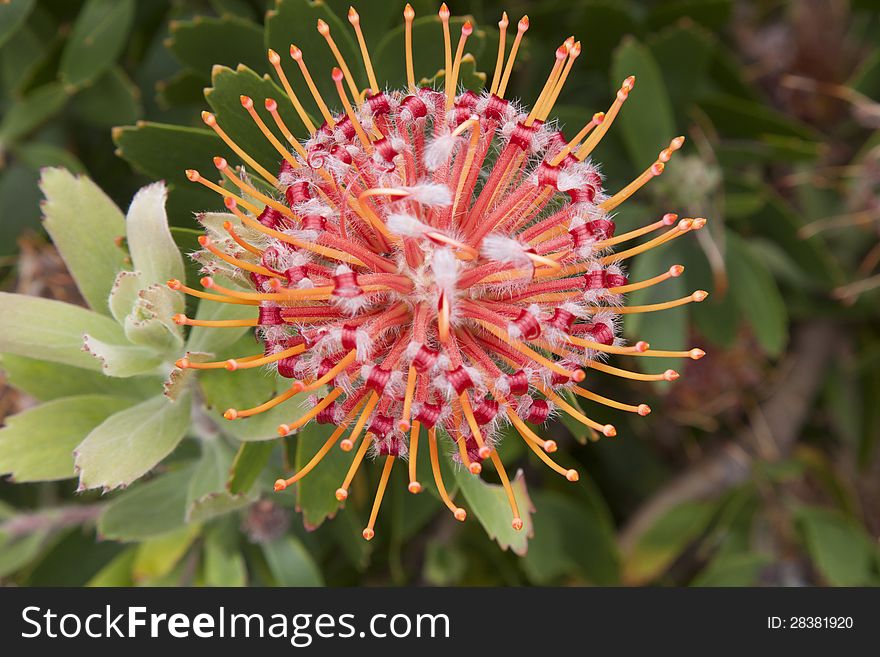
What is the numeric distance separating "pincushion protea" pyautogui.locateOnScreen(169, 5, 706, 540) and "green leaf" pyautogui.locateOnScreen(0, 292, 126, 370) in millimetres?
166

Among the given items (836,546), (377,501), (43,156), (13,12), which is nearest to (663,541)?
(836,546)

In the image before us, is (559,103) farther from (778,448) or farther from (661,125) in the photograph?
(778,448)

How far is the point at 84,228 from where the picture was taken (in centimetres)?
97

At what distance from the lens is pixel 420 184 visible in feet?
2.67

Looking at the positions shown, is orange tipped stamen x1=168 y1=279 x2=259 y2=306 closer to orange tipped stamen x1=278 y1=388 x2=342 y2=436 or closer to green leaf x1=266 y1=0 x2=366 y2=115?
orange tipped stamen x1=278 y1=388 x2=342 y2=436

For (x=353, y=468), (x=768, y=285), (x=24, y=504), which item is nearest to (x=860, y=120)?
(x=768, y=285)

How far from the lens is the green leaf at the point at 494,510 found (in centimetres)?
97

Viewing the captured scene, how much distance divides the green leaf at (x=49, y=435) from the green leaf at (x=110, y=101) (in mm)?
488

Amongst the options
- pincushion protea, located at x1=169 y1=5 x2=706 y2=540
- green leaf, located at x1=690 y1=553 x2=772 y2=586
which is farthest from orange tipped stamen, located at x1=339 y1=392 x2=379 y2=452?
green leaf, located at x1=690 y1=553 x2=772 y2=586

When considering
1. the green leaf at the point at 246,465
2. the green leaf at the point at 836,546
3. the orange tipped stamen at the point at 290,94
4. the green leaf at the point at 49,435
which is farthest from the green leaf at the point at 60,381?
the green leaf at the point at 836,546

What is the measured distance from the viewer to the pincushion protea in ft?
2.59

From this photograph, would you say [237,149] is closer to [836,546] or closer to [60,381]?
[60,381]

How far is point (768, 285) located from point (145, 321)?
39.6 inches

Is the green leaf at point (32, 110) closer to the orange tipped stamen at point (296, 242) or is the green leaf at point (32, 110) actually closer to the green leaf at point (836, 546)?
the orange tipped stamen at point (296, 242)
